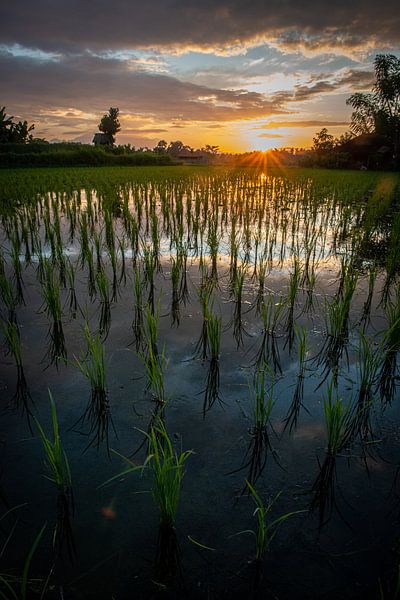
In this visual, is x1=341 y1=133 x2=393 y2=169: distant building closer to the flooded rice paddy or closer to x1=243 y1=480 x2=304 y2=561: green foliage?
the flooded rice paddy

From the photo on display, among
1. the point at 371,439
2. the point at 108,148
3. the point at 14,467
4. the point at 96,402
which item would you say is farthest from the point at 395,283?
the point at 108,148

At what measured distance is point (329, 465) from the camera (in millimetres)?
1639

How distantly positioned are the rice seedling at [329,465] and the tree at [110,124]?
54.4 meters

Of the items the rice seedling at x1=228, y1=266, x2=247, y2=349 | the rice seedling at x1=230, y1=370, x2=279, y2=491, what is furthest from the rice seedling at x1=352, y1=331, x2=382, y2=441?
the rice seedling at x1=228, y1=266, x2=247, y2=349

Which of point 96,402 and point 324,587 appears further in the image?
point 96,402

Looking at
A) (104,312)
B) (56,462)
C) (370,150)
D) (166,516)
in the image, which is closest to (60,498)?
(56,462)

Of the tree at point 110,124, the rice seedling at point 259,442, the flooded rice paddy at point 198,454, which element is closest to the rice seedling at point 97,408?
the flooded rice paddy at point 198,454

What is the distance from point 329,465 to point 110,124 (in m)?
54.7

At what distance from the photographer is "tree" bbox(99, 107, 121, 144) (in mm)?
48562

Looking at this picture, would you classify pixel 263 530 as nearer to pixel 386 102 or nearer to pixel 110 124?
pixel 386 102

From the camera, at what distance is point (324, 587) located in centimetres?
118

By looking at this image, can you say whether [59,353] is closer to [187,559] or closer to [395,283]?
[187,559]

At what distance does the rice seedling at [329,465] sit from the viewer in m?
1.45

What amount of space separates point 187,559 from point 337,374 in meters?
1.44
